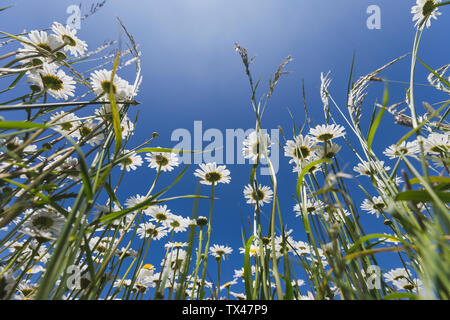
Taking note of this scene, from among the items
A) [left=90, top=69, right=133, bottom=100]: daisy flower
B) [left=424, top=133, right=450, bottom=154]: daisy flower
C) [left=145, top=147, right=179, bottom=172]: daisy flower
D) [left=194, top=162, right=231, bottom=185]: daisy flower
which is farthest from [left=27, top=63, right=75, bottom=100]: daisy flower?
[left=424, top=133, right=450, bottom=154]: daisy flower

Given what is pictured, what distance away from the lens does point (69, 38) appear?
45.6 inches

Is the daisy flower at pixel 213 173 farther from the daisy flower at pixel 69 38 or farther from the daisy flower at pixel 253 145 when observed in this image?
the daisy flower at pixel 69 38

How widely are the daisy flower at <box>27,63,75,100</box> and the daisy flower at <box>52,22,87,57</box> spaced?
0.66 feet

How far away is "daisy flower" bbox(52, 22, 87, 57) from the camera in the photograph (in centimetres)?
111

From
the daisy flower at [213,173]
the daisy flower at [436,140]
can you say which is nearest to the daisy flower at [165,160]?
the daisy flower at [213,173]

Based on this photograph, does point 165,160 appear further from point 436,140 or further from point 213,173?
point 436,140

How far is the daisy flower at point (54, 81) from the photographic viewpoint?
0.84 metres

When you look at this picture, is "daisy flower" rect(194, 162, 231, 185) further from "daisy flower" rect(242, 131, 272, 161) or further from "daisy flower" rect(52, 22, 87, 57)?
"daisy flower" rect(52, 22, 87, 57)

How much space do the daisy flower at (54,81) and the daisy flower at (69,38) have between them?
0.66 feet

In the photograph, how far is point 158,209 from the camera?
1.43 meters

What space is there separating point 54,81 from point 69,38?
37 centimetres
